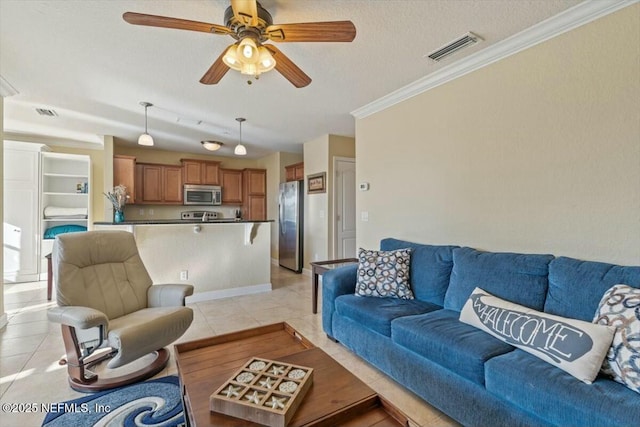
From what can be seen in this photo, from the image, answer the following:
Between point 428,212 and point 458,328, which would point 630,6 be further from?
point 458,328

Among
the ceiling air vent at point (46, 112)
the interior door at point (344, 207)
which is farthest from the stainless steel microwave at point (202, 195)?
the interior door at point (344, 207)

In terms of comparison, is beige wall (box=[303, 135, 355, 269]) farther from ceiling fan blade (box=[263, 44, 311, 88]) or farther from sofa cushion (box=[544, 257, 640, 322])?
sofa cushion (box=[544, 257, 640, 322])

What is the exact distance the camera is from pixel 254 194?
693 centimetres

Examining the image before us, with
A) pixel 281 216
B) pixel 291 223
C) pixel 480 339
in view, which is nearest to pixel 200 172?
pixel 281 216

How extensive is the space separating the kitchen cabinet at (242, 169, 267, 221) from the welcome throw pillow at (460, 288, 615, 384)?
5658 millimetres

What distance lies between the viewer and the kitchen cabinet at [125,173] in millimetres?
5305

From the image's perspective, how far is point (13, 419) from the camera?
173 centimetres

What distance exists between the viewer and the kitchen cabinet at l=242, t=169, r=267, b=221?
6.91 meters

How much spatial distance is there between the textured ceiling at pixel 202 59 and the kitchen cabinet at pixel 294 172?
1.42 m

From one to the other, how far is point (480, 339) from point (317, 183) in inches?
150

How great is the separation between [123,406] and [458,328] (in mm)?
2140

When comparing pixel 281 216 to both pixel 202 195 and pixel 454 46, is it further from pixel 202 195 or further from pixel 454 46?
pixel 454 46

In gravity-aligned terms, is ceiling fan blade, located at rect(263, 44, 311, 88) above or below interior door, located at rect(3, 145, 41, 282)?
above

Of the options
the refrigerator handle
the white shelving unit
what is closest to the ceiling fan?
the refrigerator handle
